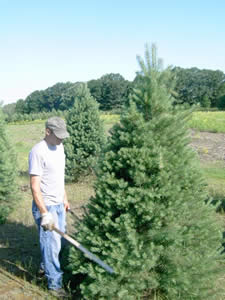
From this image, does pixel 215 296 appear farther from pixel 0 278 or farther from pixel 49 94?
pixel 49 94

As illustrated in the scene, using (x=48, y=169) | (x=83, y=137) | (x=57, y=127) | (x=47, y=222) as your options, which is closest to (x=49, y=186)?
(x=48, y=169)

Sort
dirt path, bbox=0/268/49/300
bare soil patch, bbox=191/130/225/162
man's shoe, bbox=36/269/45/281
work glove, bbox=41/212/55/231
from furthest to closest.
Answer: bare soil patch, bbox=191/130/225/162 → man's shoe, bbox=36/269/45/281 → dirt path, bbox=0/268/49/300 → work glove, bbox=41/212/55/231

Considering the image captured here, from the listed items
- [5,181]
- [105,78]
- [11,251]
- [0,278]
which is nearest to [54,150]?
[0,278]

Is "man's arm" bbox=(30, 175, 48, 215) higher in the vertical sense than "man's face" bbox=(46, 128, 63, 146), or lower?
lower

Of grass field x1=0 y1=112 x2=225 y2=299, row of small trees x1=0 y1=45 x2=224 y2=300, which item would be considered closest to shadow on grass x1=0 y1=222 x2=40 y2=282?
grass field x1=0 y1=112 x2=225 y2=299

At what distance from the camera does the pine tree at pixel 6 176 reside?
7309 mm

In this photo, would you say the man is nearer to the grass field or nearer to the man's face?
the man's face

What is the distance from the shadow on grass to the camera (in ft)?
15.2

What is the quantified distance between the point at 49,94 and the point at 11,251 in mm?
98709

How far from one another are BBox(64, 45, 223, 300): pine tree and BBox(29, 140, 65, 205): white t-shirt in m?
0.79

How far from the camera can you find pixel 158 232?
319cm

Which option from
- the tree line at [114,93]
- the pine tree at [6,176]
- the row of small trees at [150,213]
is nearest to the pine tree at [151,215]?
the row of small trees at [150,213]

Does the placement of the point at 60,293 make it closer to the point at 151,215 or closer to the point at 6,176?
the point at 151,215

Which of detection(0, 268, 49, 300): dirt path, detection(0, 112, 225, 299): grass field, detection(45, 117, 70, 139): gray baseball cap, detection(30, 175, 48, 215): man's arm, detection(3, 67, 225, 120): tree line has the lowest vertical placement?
detection(0, 112, 225, 299): grass field
